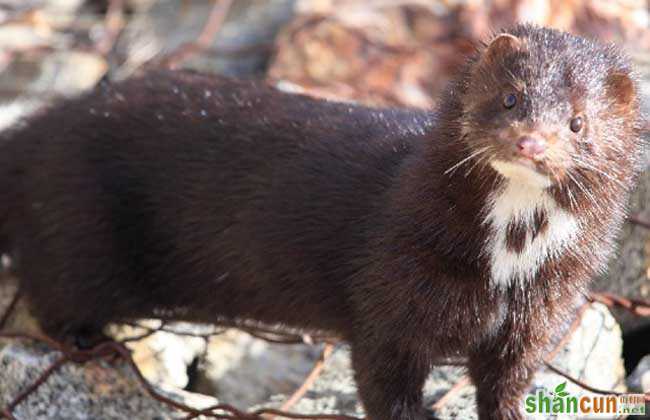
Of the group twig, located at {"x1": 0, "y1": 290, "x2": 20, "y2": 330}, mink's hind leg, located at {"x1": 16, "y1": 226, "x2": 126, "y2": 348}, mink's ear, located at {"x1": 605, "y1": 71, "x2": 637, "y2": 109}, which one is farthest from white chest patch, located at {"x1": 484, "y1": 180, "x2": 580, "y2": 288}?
twig, located at {"x1": 0, "y1": 290, "x2": 20, "y2": 330}

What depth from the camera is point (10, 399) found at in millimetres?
3318

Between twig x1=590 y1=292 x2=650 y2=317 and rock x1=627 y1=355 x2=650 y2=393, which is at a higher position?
twig x1=590 y1=292 x2=650 y2=317

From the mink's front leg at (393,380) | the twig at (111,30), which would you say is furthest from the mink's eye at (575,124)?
the twig at (111,30)

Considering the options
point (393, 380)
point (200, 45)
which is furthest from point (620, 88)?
point (200, 45)

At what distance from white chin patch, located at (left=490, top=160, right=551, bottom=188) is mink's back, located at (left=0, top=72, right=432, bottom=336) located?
0.59 metres

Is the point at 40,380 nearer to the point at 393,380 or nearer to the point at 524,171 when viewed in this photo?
the point at 393,380

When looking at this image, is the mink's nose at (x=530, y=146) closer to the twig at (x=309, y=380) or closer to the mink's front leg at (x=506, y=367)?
the mink's front leg at (x=506, y=367)

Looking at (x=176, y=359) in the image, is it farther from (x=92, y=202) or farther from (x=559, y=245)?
(x=559, y=245)

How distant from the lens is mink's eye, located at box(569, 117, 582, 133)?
7.51ft

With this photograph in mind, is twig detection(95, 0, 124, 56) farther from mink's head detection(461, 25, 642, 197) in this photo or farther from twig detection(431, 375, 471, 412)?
mink's head detection(461, 25, 642, 197)

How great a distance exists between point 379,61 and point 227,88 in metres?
1.69

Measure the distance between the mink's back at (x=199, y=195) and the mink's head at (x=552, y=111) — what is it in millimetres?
525

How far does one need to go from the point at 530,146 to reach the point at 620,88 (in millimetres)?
364

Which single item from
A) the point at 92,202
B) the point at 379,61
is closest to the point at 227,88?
the point at 92,202
